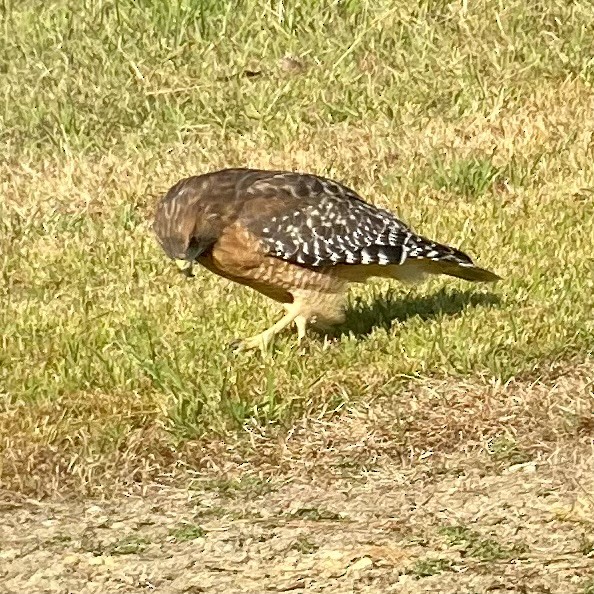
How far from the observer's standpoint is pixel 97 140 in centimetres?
1135

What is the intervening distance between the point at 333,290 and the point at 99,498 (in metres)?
1.91

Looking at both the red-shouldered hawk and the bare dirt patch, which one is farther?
the red-shouldered hawk

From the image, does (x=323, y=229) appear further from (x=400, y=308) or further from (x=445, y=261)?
(x=400, y=308)

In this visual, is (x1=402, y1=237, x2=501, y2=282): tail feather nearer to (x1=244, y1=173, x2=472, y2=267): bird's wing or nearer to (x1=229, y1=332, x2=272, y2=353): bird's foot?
(x1=244, y1=173, x2=472, y2=267): bird's wing

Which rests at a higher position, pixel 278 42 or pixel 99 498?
pixel 278 42

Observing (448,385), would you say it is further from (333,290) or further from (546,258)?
(546,258)

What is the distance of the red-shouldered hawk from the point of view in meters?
7.75

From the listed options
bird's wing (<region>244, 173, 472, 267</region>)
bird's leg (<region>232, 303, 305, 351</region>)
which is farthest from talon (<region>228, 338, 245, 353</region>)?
bird's wing (<region>244, 173, 472, 267</region>)

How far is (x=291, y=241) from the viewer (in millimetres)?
7766

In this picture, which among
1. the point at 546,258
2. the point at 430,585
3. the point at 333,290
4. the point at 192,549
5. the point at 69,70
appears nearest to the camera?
the point at 430,585

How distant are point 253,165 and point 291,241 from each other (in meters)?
3.18

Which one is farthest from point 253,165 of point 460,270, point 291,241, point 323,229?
point 291,241

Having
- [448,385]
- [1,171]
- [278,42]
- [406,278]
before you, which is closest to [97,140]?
[1,171]

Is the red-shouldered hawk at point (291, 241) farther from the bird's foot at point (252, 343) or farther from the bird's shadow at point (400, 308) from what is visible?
the bird's shadow at point (400, 308)
